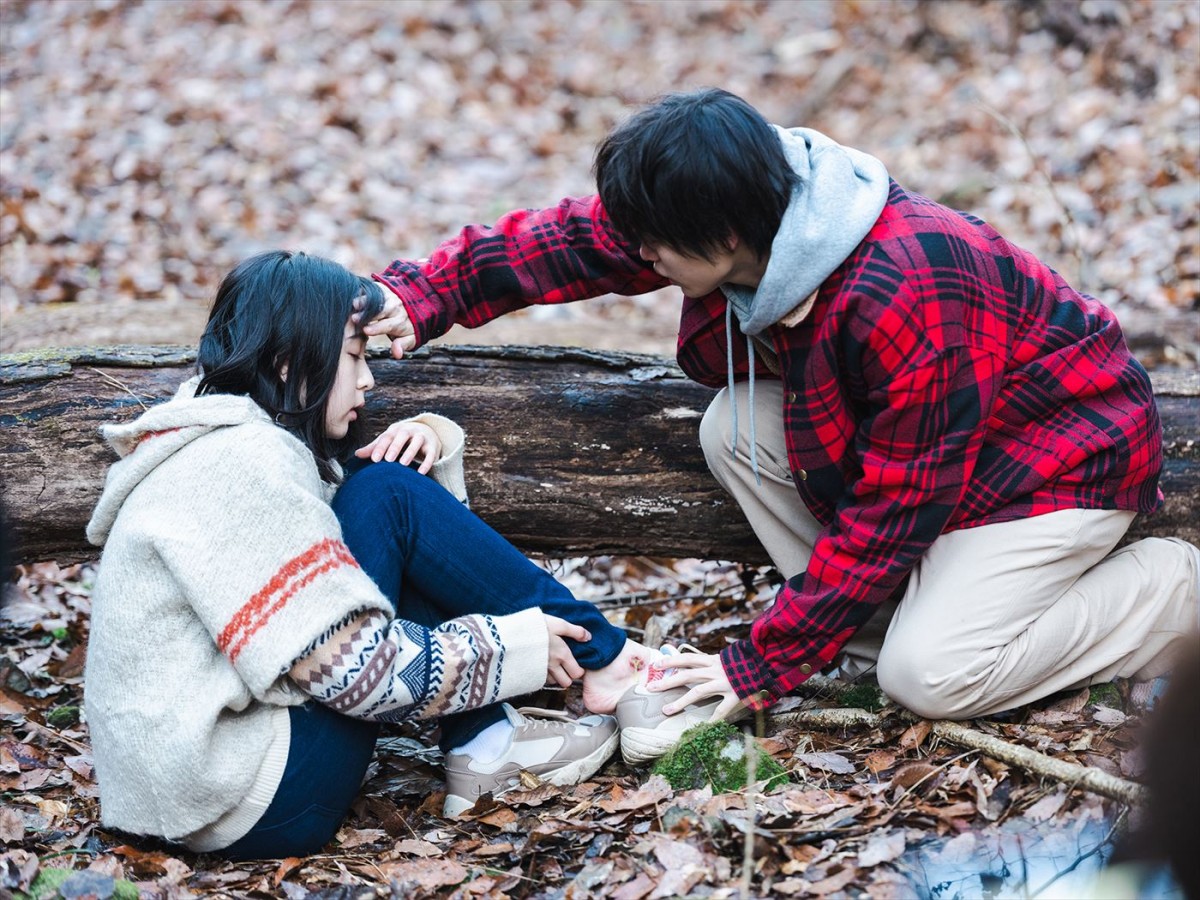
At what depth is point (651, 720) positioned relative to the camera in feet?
8.88

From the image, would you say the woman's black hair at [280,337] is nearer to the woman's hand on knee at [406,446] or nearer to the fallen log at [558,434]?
the woman's hand on knee at [406,446]

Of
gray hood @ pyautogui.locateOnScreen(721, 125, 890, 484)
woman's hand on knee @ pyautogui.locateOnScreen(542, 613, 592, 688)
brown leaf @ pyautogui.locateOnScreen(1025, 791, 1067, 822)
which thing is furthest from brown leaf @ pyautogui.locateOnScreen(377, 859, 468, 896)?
gray hood @ pyautogui.locateOnScreen(721, 125, 890, 484)

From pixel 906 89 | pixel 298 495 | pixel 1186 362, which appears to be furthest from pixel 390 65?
pixel 298 495

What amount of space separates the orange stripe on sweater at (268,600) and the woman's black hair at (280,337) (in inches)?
14.5

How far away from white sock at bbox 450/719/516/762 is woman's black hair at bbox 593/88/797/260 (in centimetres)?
127

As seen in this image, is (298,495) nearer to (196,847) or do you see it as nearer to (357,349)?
(357,349)

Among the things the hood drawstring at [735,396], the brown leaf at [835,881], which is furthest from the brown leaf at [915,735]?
the hood drawstring at [735,396]

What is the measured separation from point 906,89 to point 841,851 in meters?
7.59

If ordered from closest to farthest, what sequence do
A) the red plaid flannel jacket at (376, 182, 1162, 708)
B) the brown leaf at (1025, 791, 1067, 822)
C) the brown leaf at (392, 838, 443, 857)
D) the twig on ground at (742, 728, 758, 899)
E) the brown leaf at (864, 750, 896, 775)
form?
the twig on ground at (742, 728, 758, 899) < the brown leaf at (1025, 791, 1067, 822) < the red plaid flannel jacket at (376, 182, 1162, 708) < the brown leaf at (392, 838, 443, 857) < the brown leaf at (864, 750, 896, 775)

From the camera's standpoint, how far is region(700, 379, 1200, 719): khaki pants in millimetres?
2637

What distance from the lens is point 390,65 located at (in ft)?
29.2

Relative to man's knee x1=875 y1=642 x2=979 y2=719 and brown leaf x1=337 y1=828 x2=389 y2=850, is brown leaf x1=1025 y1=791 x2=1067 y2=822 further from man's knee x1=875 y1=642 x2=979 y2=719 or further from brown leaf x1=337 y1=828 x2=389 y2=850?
brown leaf x1=337 y1=828 x2=389 y2=850

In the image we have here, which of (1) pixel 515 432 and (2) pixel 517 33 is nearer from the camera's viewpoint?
(1) pixel 515 432

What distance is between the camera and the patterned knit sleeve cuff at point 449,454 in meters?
2.94
